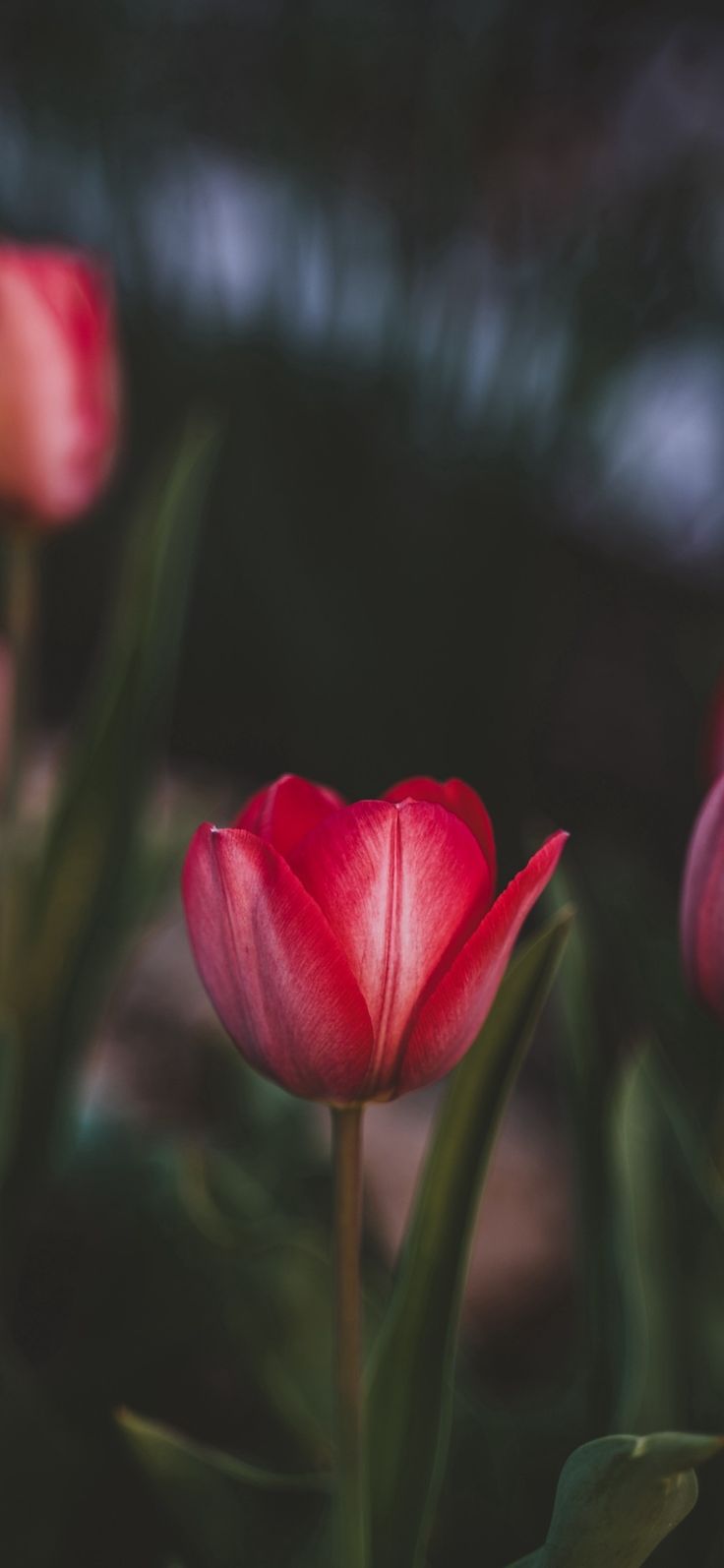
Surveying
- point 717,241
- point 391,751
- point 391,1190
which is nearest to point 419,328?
point 717,241

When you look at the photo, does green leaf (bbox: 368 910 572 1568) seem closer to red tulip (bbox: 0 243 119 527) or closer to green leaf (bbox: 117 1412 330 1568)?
green leaf (bbox: 117 1412 330 1568)

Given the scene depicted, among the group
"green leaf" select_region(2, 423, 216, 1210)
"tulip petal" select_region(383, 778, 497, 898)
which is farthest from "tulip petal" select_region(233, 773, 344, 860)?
"green leaf" select_region(2, 423, 216, 1210)

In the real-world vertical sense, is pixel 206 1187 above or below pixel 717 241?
below

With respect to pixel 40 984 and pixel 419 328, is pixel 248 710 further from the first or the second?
pixel 40 984

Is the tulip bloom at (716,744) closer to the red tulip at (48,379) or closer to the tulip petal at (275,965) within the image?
the tulip petal at (275,965)

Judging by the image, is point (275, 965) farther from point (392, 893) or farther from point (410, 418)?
point (410, 418)
